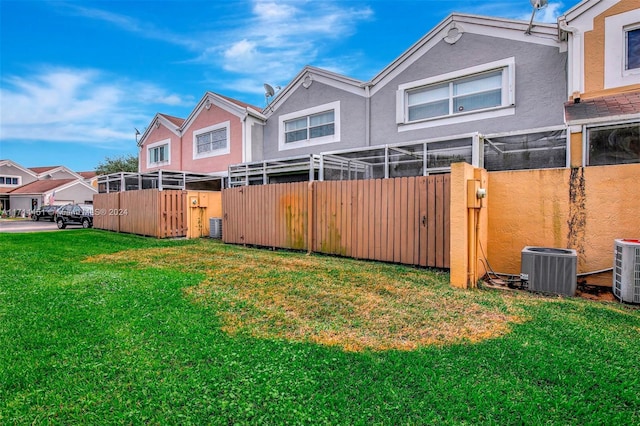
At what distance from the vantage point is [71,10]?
12.9 m

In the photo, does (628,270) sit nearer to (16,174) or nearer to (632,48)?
(632,48)

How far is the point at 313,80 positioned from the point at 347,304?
11707mm

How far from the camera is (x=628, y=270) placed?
516 cm

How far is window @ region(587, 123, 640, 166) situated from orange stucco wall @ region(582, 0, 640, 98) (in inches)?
47.8

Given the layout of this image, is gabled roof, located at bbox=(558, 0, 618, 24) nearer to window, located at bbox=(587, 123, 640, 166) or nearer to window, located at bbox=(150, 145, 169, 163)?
window, located at bbox=(587, 123, 640, 166)

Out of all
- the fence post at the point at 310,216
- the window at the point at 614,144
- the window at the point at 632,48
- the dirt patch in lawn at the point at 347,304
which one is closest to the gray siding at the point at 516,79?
the window at the point at 632,48

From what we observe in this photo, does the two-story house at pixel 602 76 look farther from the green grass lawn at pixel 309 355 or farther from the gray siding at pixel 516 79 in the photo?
the green grass lawn at pixel 309 355

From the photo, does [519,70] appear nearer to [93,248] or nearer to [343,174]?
[343,174]

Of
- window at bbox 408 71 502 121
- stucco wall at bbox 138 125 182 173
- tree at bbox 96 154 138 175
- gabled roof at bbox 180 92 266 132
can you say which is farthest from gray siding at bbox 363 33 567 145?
tree at bbox 96 154 138 175

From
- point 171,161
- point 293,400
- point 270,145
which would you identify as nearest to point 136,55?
point 171,161

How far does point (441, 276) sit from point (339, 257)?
10.3ft

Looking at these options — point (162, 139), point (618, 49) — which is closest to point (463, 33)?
point (618, 49)

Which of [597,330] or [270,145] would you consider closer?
[597,330]

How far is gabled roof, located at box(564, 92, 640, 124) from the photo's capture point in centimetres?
649
